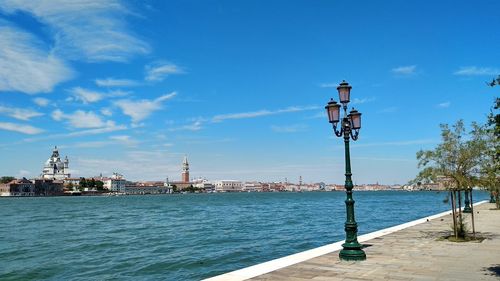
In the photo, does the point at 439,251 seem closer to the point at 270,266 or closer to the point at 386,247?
the point at 386,247

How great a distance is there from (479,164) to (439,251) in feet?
14.4

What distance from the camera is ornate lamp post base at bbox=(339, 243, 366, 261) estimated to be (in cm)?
1279

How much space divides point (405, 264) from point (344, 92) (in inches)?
209

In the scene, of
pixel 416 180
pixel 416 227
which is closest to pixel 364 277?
pixel 416 180

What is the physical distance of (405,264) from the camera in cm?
1202

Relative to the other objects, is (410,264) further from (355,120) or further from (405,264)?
(355,120)

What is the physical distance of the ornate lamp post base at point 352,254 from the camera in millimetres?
12789

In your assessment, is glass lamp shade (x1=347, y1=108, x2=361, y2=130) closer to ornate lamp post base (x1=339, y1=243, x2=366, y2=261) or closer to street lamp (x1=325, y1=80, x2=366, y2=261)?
street lamp (x1=325, y1=80, x2=366, y2=261)

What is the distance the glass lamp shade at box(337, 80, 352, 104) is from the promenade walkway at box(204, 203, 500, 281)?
4.72m

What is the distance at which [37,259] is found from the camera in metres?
23.7

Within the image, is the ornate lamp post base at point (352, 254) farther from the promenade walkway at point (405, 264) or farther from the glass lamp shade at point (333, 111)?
the glass lamp shade at point (333, 111)

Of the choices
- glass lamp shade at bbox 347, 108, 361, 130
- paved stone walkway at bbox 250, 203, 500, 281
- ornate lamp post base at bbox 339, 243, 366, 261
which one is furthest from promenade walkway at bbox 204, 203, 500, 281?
glass lamp shade at bbox 347, 108, 361, 130

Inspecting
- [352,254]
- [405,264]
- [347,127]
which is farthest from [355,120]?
[405,264]

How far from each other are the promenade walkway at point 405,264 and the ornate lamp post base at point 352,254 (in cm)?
23
